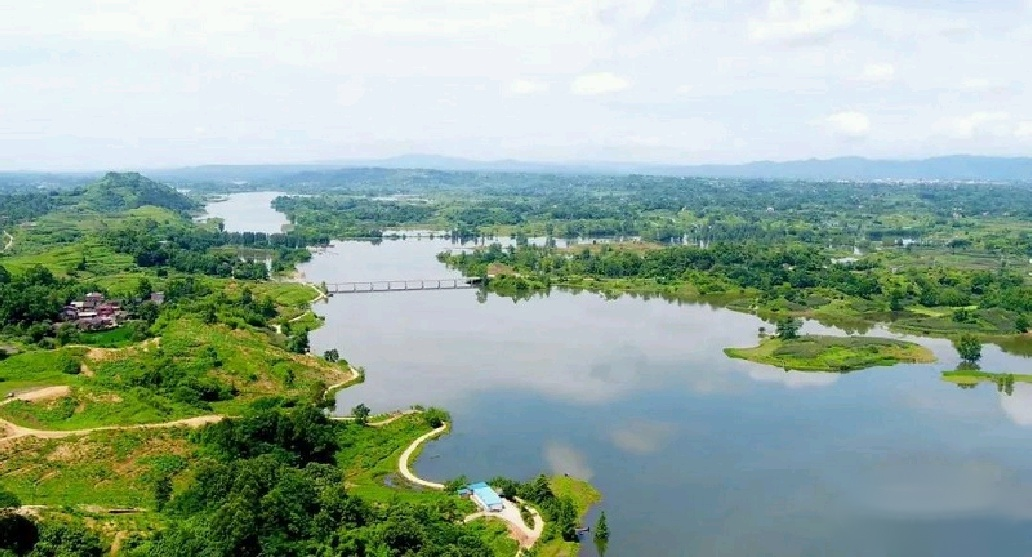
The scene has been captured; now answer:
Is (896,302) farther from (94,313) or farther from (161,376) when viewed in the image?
(94,313)

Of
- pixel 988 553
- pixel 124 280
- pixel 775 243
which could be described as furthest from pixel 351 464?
pixel 775 243

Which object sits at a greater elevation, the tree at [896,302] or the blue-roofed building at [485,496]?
the tree at [896,302]

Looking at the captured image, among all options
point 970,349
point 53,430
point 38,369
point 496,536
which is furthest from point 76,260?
point 970,349

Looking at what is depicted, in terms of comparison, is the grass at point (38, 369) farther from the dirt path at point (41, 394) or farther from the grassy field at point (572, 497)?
the grassy field at point (572, 497)

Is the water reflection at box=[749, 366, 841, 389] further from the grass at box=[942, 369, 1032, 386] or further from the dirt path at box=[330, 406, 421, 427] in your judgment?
the dirt path at box=[330, 406, 421, 427]

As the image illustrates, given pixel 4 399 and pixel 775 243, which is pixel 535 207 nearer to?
pixel 775 243

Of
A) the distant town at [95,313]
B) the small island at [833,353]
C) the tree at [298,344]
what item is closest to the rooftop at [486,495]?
the tree at [298,344]

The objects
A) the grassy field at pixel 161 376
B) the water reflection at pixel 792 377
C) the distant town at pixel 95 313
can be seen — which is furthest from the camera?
the distant town at pixel 95 313

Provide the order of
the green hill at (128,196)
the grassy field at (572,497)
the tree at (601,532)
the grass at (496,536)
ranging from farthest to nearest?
the green hill at (128,196) → the tree at (601,532) → the grassy field at (572,497) → the grass at (496,536)
